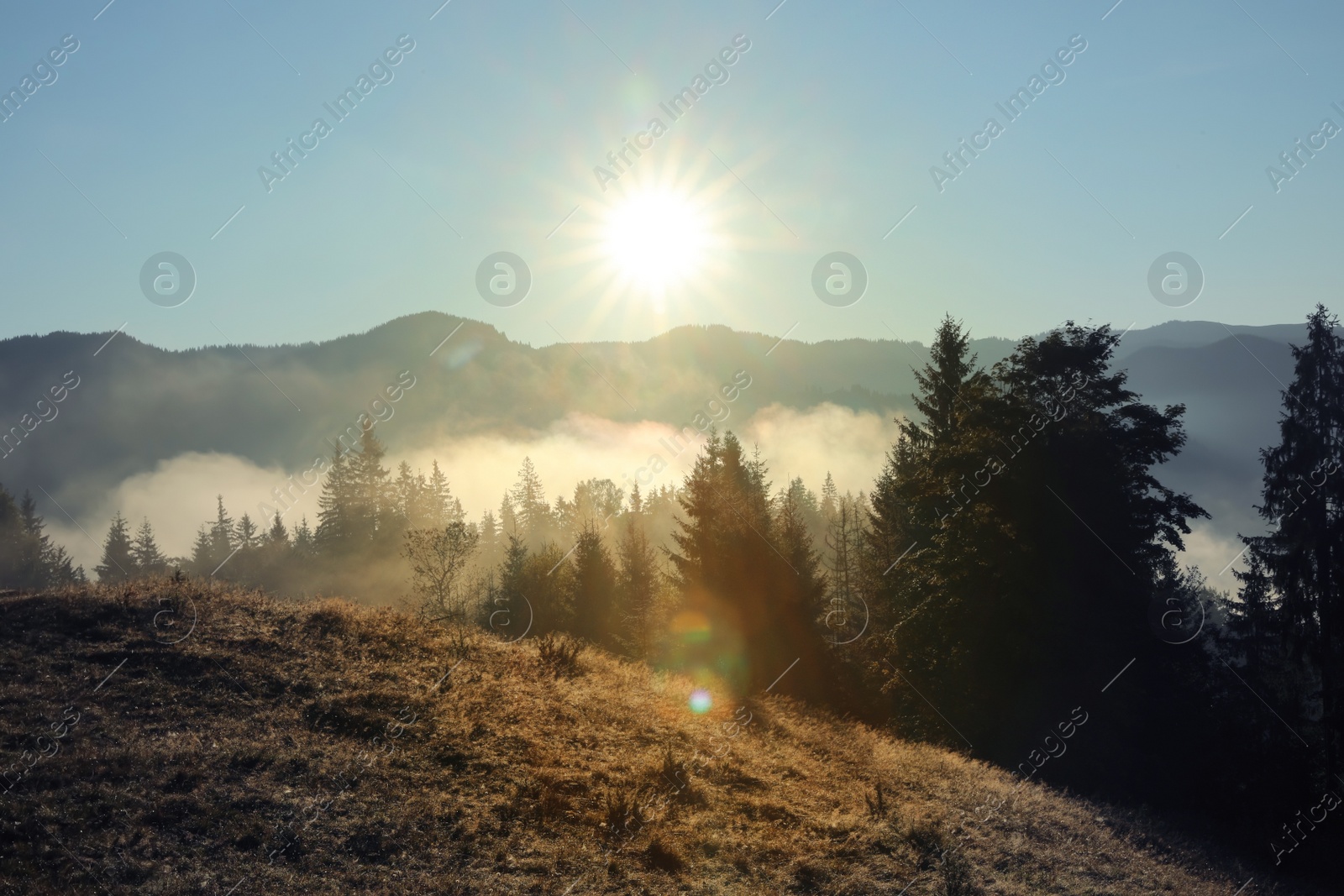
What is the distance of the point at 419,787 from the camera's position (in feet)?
42.2

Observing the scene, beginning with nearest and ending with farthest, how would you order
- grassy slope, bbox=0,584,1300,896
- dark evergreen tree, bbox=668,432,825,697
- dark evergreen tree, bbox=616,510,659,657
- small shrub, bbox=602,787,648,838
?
grassy slope, bbox=0,584,1300,896
small shrub, bbox=602,787,648,838
dark evergreen tree, bbox=668,432,825,697
dark evergreen tree, bbox=616,510,659,657

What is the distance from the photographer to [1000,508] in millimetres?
27250

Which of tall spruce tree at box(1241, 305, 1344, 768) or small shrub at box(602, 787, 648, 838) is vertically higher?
tall spruce tree at box(1241, 305, 1344, 768)

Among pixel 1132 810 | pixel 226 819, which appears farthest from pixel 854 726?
pixel 226 819

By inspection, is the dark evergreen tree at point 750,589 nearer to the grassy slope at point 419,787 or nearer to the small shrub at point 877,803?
the grassy slope at point 419,787

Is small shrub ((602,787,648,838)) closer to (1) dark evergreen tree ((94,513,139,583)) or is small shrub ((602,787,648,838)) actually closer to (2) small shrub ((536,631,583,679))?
(2) small shrub ((536,631,583,679))

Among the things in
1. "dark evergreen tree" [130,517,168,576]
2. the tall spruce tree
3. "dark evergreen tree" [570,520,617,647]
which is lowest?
"dark evergreen tree" [130,517,168,576]

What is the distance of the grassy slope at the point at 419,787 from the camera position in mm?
10133

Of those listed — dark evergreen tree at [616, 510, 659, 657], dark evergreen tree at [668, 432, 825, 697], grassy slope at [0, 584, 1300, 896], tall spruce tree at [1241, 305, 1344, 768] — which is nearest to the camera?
grassy slope at [0, 584, 1300, 896]

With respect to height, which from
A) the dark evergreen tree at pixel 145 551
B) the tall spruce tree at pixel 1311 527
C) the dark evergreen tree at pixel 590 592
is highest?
the tall spruce tree at pixel 1311 527

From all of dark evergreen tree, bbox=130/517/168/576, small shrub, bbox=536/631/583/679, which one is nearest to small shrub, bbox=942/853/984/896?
small shrub, bbox=536/631/583/679

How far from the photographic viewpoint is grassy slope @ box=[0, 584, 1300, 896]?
1013 cm

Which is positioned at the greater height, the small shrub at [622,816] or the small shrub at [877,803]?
the small shrub at [622,816]

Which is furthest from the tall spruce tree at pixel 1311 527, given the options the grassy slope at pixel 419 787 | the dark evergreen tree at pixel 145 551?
the dark evergreen tree at pixel 145 551
